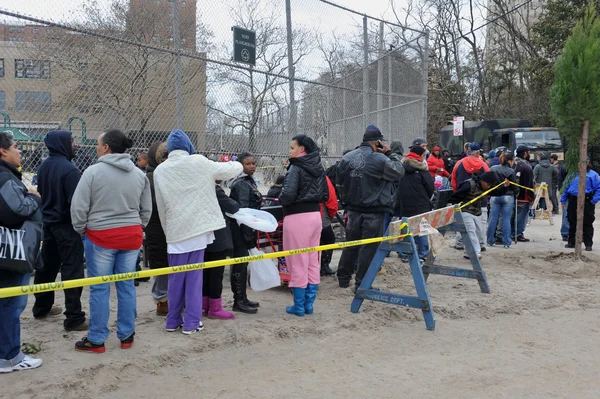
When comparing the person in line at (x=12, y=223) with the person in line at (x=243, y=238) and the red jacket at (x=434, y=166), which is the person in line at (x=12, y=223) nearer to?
the person in line at (x=243, y=238)

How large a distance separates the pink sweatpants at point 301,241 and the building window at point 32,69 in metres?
2.91

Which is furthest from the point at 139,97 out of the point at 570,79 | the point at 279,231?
the point at 570,79

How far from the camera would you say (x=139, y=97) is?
627cm

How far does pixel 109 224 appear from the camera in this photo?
4.34 metres

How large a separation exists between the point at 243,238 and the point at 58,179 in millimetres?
1884

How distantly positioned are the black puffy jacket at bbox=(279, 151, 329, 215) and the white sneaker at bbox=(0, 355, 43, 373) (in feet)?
8.51

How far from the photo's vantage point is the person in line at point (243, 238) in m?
5.68

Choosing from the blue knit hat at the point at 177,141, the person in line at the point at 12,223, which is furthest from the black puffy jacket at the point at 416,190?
the person in line at the point at 12,223

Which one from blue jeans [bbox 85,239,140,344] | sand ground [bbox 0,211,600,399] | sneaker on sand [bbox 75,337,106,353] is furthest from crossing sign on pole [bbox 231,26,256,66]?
sneaker on sand [bbox 75,337,106,353]

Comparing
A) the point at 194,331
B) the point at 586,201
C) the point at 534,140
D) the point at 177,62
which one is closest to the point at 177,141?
the point at 194,331

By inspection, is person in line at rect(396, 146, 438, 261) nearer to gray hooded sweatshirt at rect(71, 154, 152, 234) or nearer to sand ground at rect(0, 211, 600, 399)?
sand ground at rect(0, 211, 600, 399)

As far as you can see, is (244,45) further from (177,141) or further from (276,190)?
(177,141)

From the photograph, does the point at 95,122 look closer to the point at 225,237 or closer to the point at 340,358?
the point at 225,237

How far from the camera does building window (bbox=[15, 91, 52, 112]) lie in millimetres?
5465
